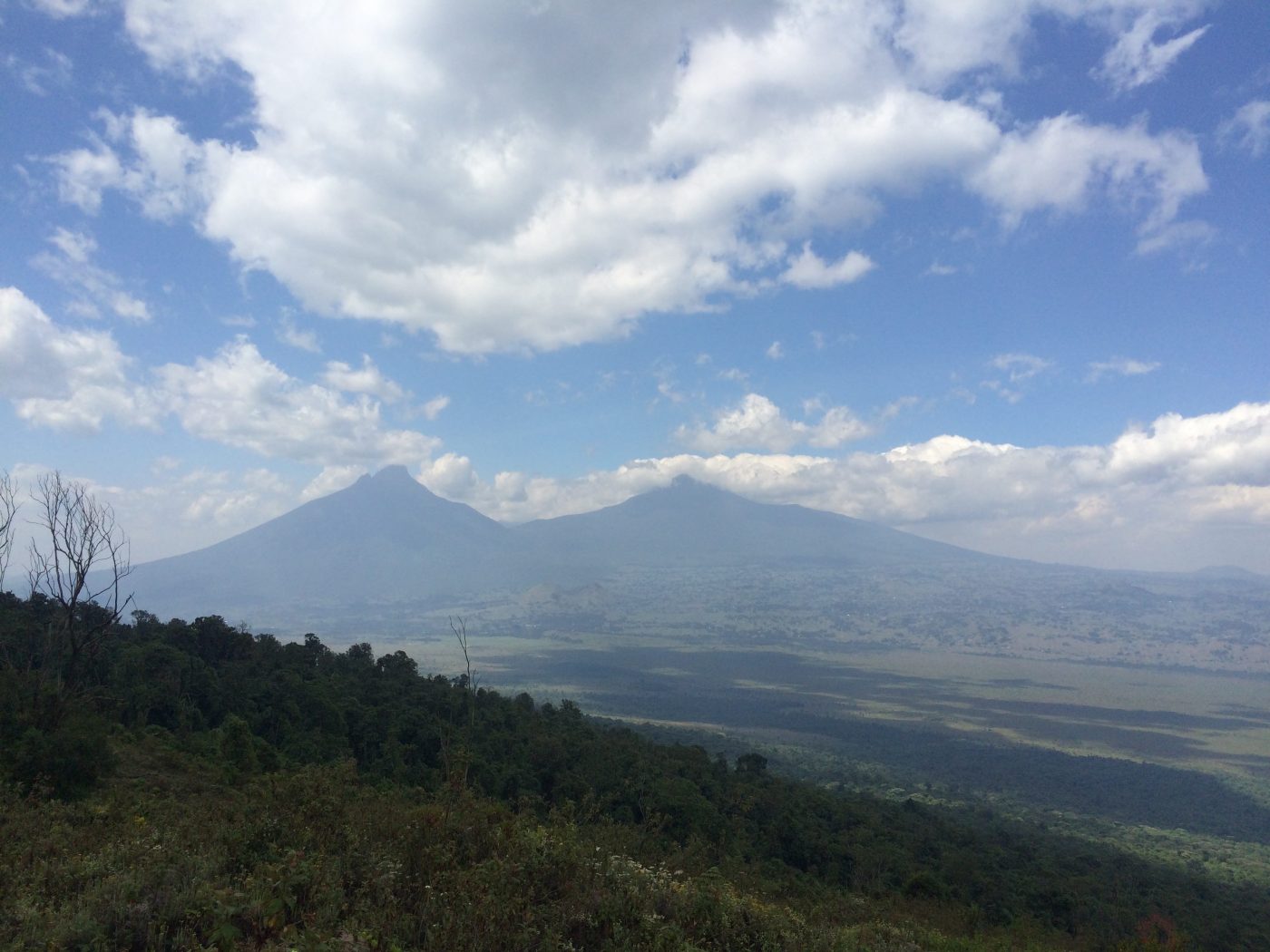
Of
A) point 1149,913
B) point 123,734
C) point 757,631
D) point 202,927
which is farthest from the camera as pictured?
point 757,631

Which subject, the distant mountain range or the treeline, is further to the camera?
the distant mountain range

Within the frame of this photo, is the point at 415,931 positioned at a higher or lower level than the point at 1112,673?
higher

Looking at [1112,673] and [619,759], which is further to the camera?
[1112,673]

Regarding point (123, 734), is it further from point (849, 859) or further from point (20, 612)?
point (849, 859)

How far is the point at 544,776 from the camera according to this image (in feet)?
74.8

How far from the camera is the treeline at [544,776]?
11922 mm

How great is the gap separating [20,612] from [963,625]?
558 feet

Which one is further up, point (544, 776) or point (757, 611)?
point (544, 776)

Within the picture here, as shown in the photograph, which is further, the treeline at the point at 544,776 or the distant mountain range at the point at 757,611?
the distant mountain range at the point at 757,611

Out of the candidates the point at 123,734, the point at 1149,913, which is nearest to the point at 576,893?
the point at 123,734

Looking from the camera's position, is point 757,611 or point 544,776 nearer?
point 544,776

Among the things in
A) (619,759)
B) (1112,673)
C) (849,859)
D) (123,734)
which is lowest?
(1112,673)

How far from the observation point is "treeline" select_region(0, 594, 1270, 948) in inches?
469

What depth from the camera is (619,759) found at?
2391cm
